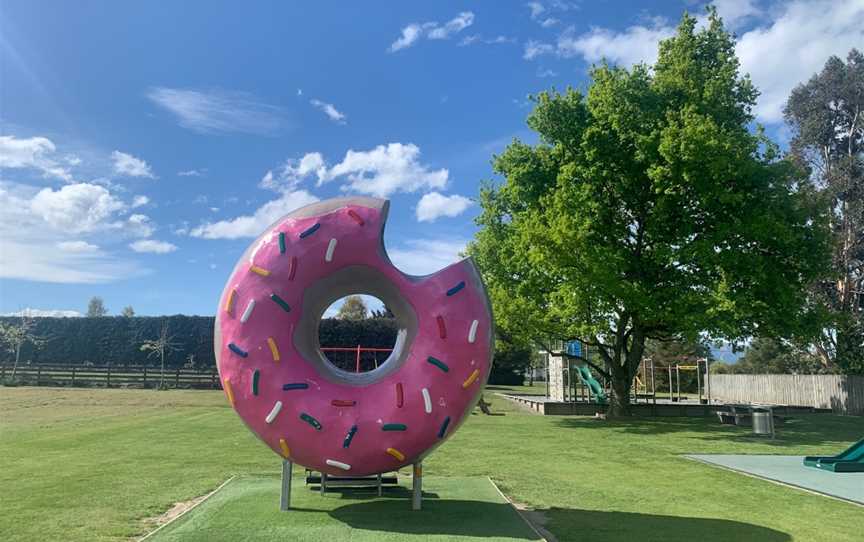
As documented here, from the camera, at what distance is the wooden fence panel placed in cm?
2536

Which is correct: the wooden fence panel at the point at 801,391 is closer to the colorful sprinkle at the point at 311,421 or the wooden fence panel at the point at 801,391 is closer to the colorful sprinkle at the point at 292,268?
the colorful sprinkle at the point at 311,421

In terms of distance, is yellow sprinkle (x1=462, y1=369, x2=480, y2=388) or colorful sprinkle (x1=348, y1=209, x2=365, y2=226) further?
colorful sprinkle (x1=348, y1=209, x2=365, y2=226)

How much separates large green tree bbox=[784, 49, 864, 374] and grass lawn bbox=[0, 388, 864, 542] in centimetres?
1538

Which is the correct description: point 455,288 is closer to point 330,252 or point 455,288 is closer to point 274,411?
point 330,252

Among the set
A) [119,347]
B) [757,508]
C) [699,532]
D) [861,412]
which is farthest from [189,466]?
[119,347]

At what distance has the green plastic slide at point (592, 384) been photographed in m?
23.8

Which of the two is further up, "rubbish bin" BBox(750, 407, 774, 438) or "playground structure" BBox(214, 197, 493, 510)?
"playground structure" BBox(214, 197, 493, 510)

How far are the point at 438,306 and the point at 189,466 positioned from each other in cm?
633

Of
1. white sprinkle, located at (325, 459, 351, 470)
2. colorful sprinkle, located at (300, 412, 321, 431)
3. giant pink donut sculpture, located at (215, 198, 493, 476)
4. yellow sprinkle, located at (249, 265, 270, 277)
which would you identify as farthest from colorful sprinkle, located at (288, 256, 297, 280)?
white sprinkle, located at (325, 459, 351, 470)

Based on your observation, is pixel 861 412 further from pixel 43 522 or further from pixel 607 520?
pixel 43 522

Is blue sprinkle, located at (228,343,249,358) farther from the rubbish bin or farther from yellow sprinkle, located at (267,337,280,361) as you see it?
the rubbish bin

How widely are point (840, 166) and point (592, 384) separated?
20.2 metres

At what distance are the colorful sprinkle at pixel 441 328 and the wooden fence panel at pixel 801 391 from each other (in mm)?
25466

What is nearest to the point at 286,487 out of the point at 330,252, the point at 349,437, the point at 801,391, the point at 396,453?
the point at 349,437
